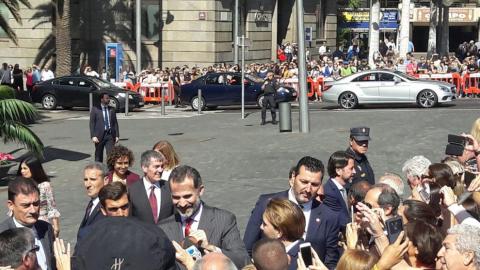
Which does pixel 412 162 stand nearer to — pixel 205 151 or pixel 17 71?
pixel 205 151

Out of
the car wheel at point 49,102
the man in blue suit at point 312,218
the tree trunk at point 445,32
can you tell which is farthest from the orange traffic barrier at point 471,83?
the man in blue suit at point 312,218

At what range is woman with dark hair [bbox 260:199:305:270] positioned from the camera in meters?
6.60

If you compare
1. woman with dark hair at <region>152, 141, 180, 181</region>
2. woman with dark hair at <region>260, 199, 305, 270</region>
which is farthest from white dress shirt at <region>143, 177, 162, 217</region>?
woman with dark hair at <region>260, 199, 305, 270</region>

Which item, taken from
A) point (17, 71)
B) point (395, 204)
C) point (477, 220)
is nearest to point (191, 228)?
point (395, 204)

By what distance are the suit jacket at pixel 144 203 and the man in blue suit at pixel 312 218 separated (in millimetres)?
1188

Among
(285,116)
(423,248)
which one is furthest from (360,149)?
(285,116)

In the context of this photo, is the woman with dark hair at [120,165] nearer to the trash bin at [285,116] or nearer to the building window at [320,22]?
the trash bin at [285,116]

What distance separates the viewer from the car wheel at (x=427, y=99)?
31828 mm

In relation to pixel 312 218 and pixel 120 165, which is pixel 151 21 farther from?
pixel 312 218

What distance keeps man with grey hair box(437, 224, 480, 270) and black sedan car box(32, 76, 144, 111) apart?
94.1 feet

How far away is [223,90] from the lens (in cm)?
3453

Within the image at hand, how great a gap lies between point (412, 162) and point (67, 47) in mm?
32068

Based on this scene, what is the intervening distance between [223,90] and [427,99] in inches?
291

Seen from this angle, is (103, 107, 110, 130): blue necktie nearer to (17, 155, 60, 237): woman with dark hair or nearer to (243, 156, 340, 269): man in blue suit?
(17, 155, 60, 237): woman with dark hair
